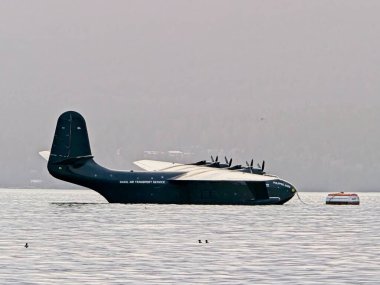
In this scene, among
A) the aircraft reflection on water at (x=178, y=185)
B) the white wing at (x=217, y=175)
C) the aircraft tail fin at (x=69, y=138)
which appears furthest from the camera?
the aircraft reflection on water at (x=178, y=185)

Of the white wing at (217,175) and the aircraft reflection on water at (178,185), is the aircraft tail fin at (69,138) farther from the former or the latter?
the white wing at (217,175)

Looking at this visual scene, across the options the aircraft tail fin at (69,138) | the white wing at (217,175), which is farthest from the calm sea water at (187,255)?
the white wing at (217,175)

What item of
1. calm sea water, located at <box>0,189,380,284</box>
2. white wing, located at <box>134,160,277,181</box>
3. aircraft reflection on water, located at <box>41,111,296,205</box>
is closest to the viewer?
calm sea water, located at <box>0,189,380,284</box>

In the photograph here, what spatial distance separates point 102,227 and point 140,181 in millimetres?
75020

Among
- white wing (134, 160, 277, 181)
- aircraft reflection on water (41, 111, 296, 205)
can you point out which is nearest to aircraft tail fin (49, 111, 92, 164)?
aircraft reflection on water (41, 111, 296, 205)

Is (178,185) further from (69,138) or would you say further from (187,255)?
(187,255)

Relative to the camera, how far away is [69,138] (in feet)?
550

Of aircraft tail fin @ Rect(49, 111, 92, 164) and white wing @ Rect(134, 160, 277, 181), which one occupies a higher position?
aircraft tail fin @ Rect(49, 111, 92, 164)

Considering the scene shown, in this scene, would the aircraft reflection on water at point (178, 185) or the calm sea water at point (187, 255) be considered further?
the aircraft reflection on water at point (178, 185)

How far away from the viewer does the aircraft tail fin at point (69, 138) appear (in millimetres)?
167250

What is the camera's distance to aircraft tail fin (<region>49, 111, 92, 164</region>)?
167250 millimetres

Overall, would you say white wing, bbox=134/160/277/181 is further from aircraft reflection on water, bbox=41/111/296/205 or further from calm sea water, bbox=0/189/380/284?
calm sea water, bbox=0/189/380/284

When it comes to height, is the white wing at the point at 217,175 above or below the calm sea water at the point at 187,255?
above

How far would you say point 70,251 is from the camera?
223ft
